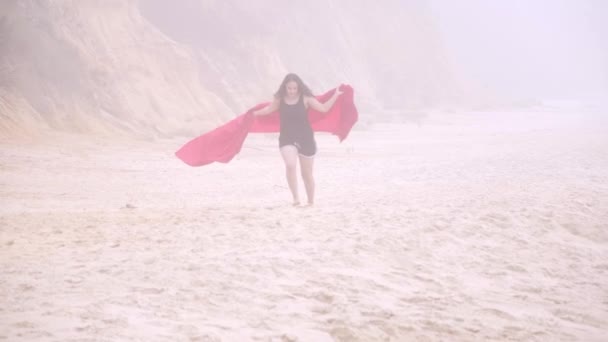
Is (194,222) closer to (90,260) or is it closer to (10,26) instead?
(90,260)

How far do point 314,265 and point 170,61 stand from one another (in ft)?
56.9

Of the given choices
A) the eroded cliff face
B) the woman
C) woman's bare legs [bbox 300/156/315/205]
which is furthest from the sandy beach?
the eroded cliff face

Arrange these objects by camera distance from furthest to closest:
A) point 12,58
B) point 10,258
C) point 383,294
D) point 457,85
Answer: point 457,85 → point 12,58 → point 10,258 → point 383,294

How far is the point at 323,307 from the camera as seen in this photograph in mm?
4152

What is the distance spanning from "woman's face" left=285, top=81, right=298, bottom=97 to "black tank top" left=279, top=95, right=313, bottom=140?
0.39 ft

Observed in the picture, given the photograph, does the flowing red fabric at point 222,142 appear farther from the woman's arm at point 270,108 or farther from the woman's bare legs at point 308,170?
the woman's bare legs at point 308,170

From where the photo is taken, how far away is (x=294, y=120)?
→ 6977 mm

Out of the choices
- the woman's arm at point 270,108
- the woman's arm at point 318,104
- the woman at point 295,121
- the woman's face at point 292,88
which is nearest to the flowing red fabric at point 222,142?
the woman's arm at point 270,108

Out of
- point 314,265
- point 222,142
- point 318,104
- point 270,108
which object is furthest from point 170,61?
point 314,265

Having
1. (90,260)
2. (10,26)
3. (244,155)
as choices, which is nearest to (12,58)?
(10,26)

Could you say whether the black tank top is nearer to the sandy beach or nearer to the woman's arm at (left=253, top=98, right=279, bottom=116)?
the woman's arm at (left=253, top=98, right=279, bottom=116)

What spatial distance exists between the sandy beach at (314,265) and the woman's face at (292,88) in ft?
4.57

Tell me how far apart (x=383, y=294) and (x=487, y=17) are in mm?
80466

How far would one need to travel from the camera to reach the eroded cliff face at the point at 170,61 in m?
16.1
